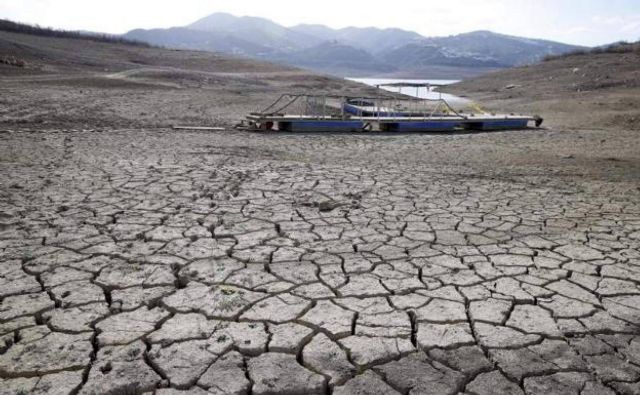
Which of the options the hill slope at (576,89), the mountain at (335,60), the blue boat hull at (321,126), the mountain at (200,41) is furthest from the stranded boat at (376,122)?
the mountain at (200,41)

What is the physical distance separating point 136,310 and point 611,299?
3.08 meters

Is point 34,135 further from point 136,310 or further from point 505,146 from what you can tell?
point 505,146

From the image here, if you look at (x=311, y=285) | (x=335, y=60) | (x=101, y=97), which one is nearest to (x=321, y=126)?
(x=311, y=285)

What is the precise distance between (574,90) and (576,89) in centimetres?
19

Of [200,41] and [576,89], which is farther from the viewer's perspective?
[200,41]

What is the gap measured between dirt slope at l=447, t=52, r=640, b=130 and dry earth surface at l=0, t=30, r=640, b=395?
29.5ft

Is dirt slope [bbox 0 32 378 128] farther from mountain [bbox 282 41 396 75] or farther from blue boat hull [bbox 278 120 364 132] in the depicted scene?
mountain [bbox 282 41 396 75]

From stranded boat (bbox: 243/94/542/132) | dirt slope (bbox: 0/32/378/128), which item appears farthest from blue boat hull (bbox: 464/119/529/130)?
dirt slope (bbox: 0/32/378/128)

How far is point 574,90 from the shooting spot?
23.0 m

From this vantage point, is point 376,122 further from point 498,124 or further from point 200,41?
point 200,41

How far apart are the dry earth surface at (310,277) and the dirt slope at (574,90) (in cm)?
900

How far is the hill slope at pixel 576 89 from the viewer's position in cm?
1483

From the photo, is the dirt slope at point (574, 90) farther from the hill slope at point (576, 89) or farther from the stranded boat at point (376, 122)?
the stranded boat at point (376, 122)

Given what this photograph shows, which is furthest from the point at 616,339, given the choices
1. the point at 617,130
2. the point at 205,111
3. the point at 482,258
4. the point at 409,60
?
the point at 409,60
